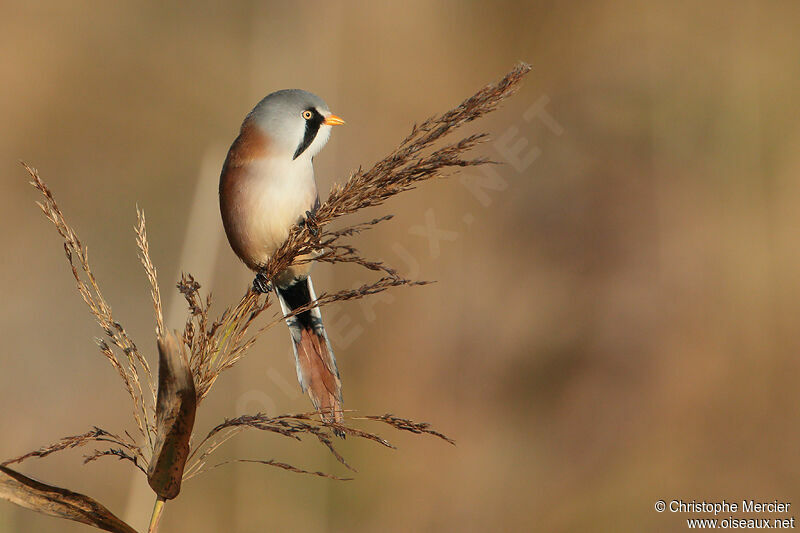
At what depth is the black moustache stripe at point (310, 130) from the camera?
1489 mm

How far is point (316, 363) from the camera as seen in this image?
142cm

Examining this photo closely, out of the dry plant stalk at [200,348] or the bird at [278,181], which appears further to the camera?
the bird at [278,181]

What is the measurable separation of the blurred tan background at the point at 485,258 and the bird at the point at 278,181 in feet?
5.94

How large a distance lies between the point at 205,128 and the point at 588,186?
7.33 ft

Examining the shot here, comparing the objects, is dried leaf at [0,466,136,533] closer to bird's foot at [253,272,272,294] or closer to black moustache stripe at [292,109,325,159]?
bird's foot at [253,272,272,294]

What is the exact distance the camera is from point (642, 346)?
3.61 meters

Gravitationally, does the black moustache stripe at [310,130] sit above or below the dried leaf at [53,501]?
above

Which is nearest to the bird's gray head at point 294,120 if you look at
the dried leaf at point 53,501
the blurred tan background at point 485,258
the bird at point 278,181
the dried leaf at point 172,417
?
the bird at point 278,181

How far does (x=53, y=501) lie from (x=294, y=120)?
793 millimetres

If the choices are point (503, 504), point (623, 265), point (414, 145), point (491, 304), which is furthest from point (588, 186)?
point (414, 145)

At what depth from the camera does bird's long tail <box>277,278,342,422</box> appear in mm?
1349

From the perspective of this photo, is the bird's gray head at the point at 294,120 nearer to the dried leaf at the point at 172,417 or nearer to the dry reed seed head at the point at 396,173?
the dry reed seed head at the point at 396,173

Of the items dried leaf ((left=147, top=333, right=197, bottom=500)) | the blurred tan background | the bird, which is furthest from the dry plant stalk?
the blurred tan background

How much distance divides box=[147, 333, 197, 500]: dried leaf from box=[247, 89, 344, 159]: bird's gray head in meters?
0.62
